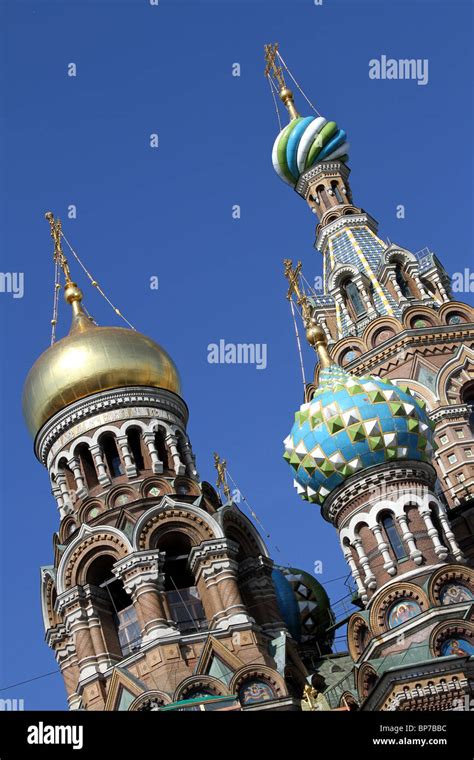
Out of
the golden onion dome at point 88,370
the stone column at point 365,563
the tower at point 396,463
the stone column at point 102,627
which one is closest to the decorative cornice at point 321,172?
the tower at point 396,463

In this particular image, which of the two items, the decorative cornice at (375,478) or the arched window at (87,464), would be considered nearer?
the decorative cornice at (375,478)

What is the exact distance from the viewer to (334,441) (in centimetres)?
1958

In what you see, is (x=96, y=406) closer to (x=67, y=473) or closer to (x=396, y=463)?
(x=67, y=473)

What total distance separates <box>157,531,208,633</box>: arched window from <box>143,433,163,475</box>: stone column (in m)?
1.17

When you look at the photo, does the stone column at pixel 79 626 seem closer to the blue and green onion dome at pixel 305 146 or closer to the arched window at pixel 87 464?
the arched window at pixel 87 464

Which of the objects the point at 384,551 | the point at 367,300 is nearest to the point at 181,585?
the point at 384,551

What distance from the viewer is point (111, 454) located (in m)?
21.6

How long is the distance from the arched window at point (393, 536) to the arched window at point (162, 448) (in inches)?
145

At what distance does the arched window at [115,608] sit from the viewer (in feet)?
64.4

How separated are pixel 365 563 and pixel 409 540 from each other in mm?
686

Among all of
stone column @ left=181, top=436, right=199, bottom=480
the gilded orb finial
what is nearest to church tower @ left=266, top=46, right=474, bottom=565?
the gilded orb finial
